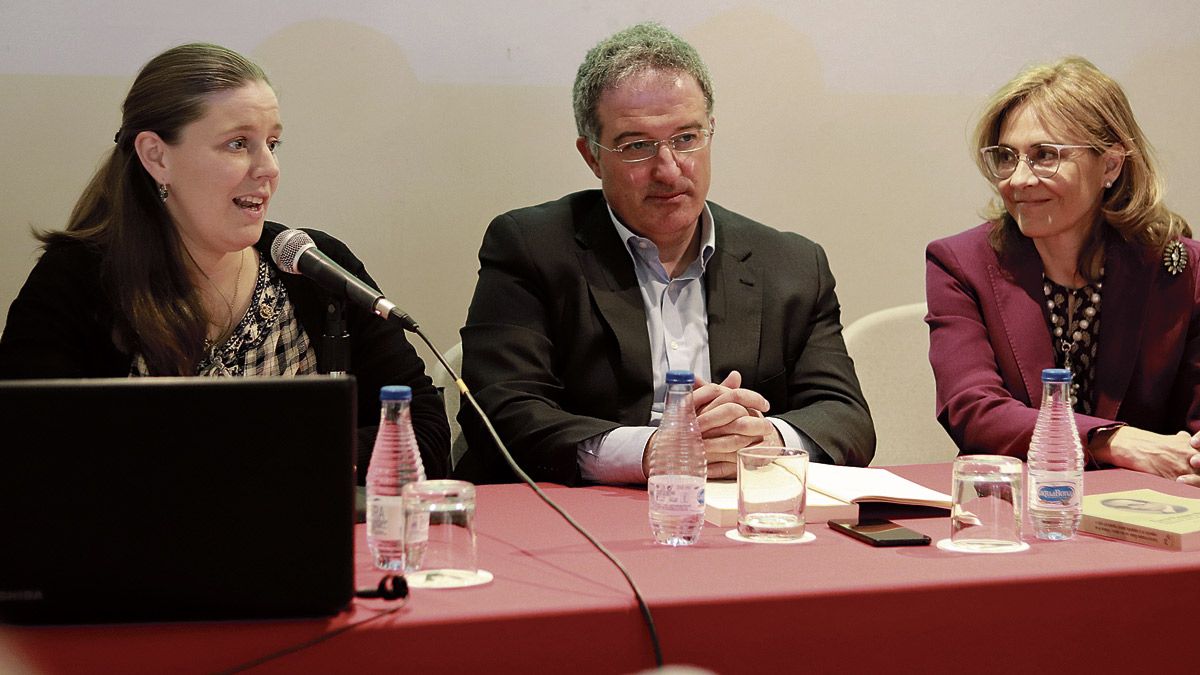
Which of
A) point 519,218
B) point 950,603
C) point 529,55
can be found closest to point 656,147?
point 519,218

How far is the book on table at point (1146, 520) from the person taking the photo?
5.28ft

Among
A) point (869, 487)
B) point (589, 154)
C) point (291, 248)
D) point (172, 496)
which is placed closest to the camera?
point (172, 496)

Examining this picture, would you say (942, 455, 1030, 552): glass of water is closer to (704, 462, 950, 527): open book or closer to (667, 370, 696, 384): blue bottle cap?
(704, 462, 950, 527): open book

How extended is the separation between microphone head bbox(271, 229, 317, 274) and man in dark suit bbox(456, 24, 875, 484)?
667 millimetres

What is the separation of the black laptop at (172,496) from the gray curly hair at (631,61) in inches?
59.4

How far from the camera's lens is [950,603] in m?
1.42

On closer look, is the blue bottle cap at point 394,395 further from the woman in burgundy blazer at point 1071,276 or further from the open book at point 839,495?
the woman in burgundy blazer at point 1071,276

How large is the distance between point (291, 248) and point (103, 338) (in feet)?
2.27

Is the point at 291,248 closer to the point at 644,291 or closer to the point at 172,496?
the point at 172,496

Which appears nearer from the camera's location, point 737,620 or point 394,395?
point 737,620

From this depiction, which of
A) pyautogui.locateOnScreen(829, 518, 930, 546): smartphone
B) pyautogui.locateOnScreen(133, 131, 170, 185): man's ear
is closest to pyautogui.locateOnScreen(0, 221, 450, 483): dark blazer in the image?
pyautogui.locateOnScreen(133, 131, 170, 185): man's ear

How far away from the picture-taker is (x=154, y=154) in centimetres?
232

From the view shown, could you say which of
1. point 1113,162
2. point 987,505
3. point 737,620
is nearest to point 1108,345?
point 1113,162

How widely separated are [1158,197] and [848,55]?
0.98 meters
